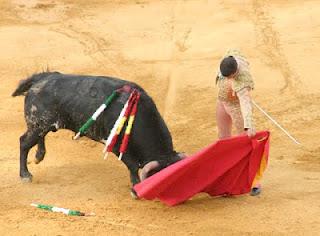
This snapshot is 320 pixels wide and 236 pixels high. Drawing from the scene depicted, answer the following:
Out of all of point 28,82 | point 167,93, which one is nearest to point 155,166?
point 28,82

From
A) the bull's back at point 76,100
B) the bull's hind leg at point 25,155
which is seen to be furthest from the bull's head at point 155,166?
the bull's hind leg at point 25,155

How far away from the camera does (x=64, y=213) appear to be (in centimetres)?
766

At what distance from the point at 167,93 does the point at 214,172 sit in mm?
4182

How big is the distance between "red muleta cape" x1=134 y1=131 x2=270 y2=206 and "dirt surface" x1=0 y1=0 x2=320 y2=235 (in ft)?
0.57

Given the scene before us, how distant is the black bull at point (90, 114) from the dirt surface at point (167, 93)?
52 centimetres

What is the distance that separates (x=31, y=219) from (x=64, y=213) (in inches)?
14.4

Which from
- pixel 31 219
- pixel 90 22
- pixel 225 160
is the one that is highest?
pixel 90 22

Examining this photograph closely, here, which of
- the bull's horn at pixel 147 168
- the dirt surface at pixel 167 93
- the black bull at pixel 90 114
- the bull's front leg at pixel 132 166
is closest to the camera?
the dirt surface at pixel 167 93

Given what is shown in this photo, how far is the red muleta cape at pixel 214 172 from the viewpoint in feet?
24.8

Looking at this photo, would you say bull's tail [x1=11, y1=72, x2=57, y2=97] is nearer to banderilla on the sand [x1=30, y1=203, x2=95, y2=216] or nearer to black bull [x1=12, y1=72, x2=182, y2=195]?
black bull [x1=12, y1=72, x2=182, y2=195]

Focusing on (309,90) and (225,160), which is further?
(309,90)

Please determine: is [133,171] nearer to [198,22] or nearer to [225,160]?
[225,160]

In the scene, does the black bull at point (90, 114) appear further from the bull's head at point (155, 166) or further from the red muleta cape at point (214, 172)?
the red muleta cape at point (214, 172)

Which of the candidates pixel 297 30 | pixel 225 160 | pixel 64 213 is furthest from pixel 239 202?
pixel 297 30
